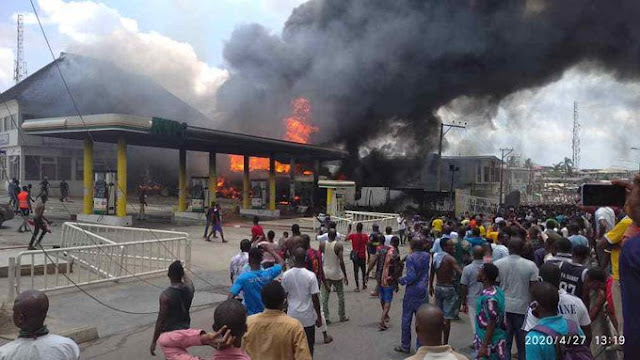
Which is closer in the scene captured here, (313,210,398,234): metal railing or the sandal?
the sandal

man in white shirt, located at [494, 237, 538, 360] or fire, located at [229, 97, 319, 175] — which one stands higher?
fire, located at [229, 97, 319, 175]

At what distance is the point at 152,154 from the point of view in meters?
38.5

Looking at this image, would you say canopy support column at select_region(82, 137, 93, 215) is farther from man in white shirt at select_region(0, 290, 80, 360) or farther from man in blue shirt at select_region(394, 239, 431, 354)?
man in white shirt at select_region(0, 290, 80, 360)

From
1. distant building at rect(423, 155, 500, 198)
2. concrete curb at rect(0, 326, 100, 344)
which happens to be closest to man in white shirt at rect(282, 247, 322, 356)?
concrete curb at rect(0, 326, 100, 344)

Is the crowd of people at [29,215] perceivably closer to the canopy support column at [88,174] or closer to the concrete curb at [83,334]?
the canopy support column at [88,174]

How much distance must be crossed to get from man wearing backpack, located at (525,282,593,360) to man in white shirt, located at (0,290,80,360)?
2712mm

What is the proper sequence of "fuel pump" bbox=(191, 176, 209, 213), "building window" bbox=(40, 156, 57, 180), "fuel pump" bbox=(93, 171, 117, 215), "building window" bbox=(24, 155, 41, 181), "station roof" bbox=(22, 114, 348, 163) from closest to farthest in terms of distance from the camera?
1. "station roof" bbox=(22, 114, 348, 163)
2. "fuel pump" bbox=(93, 171, 117, 215)
3. "fuel pump" bbox=(191, 176, 209, 213)
4. "building window" bbox=(24, 155, 41, 181)
5. "building window" bbox=(40, 156, 57, 180)

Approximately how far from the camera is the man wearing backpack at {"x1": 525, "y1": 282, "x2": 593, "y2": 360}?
311cm

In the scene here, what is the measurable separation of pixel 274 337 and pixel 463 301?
5.65m

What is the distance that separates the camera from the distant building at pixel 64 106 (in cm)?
2952

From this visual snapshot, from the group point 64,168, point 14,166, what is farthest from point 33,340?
point 64,168

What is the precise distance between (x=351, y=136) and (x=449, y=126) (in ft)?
27.6

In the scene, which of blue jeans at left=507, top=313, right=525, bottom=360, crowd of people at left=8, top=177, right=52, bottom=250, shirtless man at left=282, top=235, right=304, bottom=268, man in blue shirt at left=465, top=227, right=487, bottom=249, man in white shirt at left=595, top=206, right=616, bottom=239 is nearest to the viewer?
blue jeans at left=507, top=313, right=525, bottom=360

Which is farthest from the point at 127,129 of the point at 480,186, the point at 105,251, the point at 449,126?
the point at 480,186
